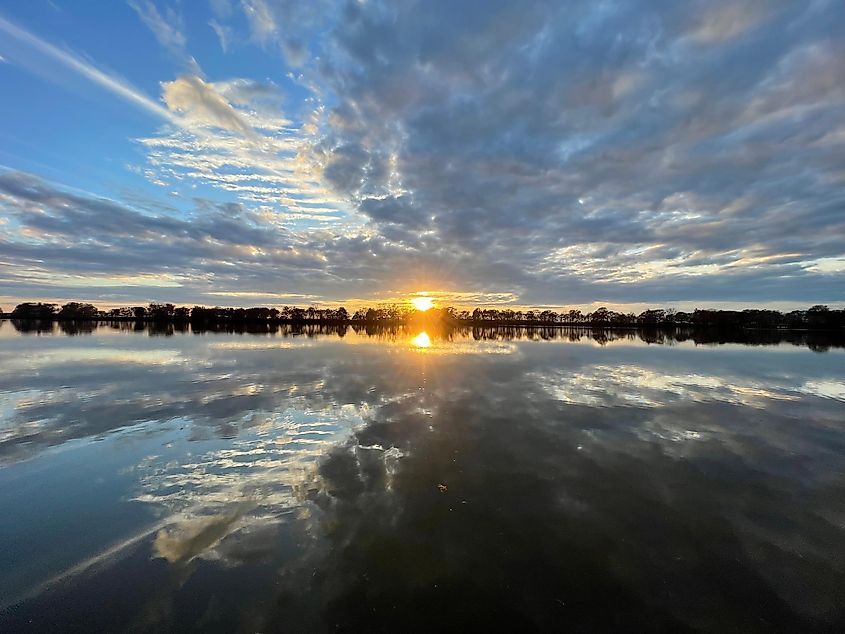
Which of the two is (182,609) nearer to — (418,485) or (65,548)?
(65,548)

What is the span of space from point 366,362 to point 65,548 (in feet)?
→ 81.6

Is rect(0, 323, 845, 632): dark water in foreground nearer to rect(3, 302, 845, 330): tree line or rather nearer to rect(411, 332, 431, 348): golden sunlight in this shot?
rect(411, 332, 431, 348): golden sunlight

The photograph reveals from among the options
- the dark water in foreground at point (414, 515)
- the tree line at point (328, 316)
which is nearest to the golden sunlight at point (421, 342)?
the dark water in foreground at point (414, 515)

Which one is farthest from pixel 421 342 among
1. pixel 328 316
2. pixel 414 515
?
pixel 328 316

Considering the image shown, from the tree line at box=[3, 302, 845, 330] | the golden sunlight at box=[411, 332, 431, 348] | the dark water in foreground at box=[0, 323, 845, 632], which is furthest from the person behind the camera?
the tree line at box=[3, 302, 845, 330]

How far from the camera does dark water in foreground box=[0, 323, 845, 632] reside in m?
5.18

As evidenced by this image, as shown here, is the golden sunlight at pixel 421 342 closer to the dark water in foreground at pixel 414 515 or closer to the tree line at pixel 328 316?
the dark water in foreground at pixel 414 515

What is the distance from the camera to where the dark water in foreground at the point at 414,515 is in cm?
518

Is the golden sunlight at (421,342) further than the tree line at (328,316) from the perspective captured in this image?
No

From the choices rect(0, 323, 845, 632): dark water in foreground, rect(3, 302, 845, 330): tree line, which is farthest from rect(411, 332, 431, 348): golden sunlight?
rect(3, 302, 845, 330): tree line

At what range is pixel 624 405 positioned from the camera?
16.8m

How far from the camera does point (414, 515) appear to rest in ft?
24.6

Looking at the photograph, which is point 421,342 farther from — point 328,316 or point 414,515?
point 328,316

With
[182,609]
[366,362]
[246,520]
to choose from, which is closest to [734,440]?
[246,520]
